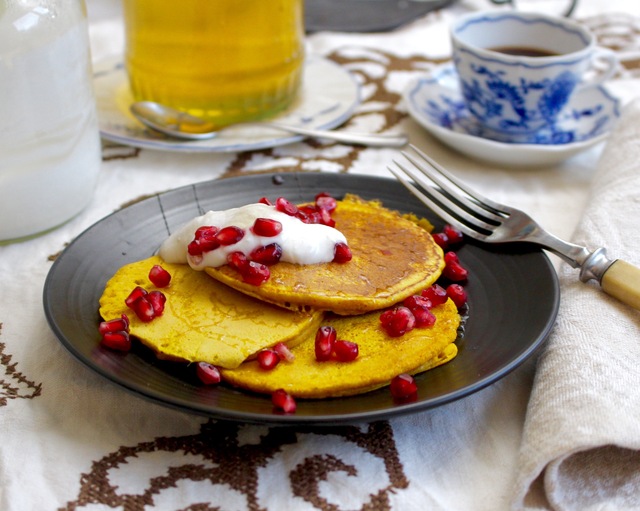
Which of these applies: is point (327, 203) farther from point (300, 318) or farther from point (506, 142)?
point (506, 142)

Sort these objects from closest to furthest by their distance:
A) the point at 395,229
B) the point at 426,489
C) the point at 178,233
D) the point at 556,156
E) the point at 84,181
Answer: the point at 426,489
the point at 178,233
the point at 395,229
the point at 84,181
the point at 556,156

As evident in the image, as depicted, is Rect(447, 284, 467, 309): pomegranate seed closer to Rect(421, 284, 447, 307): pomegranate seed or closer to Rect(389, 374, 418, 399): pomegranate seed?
Rect(421, 284, 447, 307): pomegranate seed

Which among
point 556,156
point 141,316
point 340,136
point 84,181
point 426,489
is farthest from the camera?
point 340,136

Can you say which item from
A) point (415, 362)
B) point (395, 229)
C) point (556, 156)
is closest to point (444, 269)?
point (395, 229)

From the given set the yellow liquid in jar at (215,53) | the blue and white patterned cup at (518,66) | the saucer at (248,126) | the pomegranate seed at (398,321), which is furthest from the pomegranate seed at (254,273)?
the blue and white patterned cup at (518,66)

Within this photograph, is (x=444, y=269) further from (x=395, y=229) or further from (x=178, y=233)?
(x=178, y=233)

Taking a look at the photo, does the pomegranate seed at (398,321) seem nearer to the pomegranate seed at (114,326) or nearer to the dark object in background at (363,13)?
the pomegranate seed at (114,326)

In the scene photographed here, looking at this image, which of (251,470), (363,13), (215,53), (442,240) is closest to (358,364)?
(251,470)

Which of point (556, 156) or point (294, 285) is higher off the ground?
point (294, 285)
